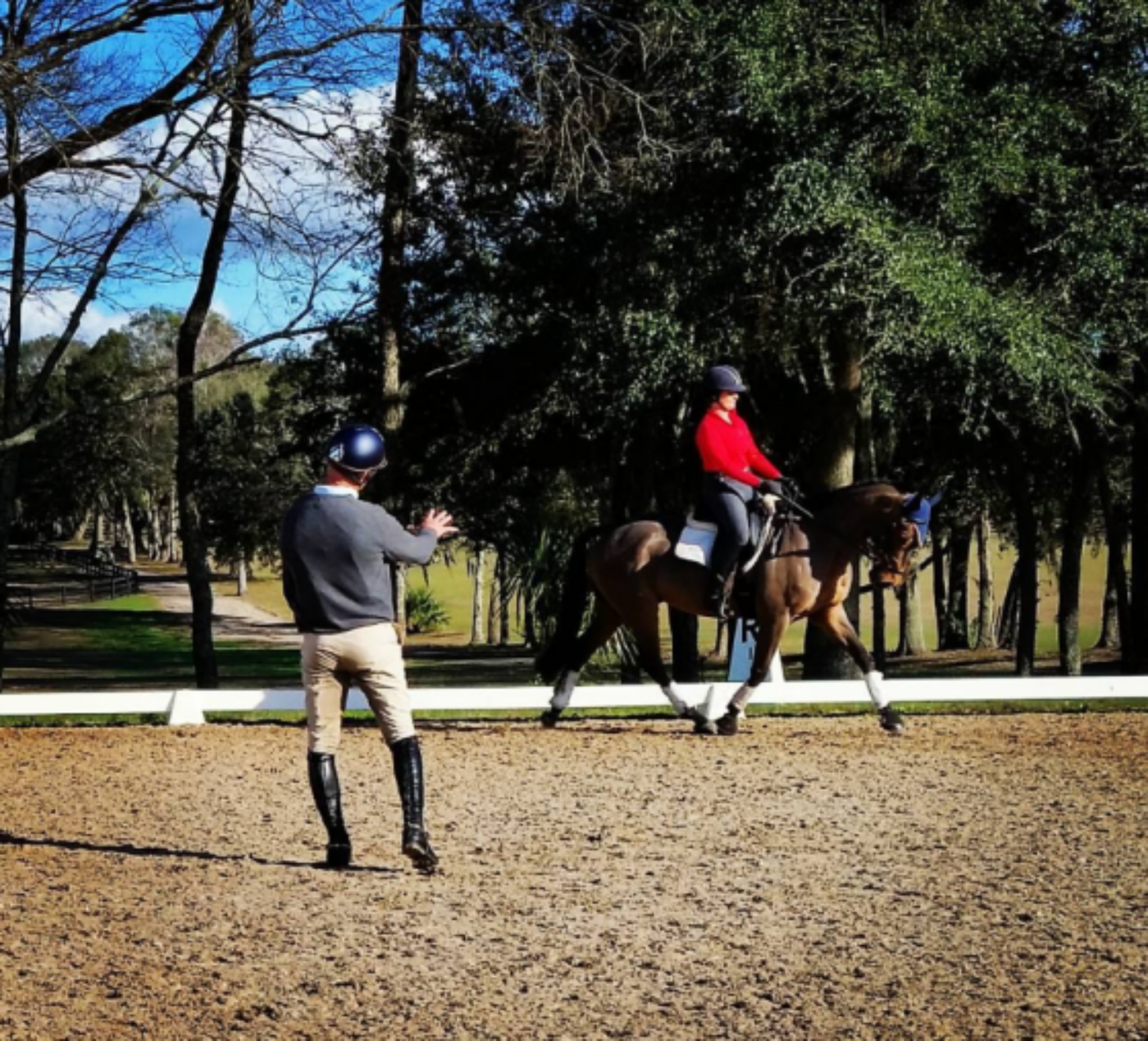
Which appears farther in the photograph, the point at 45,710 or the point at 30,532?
the point at 30,532

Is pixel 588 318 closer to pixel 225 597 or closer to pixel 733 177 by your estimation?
pixel 733 177

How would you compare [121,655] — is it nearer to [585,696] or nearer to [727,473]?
[585,696]

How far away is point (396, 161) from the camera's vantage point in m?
17.2

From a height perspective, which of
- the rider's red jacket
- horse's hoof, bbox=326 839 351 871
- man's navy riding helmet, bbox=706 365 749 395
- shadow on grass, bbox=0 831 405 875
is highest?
man's navy riding helmet, bbox=706 365 749 395

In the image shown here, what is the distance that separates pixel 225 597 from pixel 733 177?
6861 cm

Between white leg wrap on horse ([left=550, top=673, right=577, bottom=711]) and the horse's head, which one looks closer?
the horse's head

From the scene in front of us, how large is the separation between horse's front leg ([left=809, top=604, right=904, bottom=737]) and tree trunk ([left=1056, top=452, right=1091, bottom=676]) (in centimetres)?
1230

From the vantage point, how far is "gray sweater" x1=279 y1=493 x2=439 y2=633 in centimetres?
804

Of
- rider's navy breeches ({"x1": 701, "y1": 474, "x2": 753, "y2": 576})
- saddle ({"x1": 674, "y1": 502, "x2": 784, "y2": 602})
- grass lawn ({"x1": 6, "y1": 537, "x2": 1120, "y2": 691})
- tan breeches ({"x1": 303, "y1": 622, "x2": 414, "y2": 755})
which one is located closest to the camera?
tan breeches ({"x1": 303, "y1": 622, "x2": 414, "y2": 755})

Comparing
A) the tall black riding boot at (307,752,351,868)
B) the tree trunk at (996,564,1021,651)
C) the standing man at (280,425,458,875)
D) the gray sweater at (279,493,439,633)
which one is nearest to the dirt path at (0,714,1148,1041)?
the tall black riding boot at (307,752,351,868)

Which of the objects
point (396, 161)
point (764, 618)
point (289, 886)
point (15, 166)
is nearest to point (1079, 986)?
point (289, 886)

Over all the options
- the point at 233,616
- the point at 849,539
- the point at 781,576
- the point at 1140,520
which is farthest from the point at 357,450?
the point at 233,616

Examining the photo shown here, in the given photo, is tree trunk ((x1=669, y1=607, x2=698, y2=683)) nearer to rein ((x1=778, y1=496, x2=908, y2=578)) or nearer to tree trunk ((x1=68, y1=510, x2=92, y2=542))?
rein ((x1=778, y1=496, x2=908, y2=578))

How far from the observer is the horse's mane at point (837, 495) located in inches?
528
